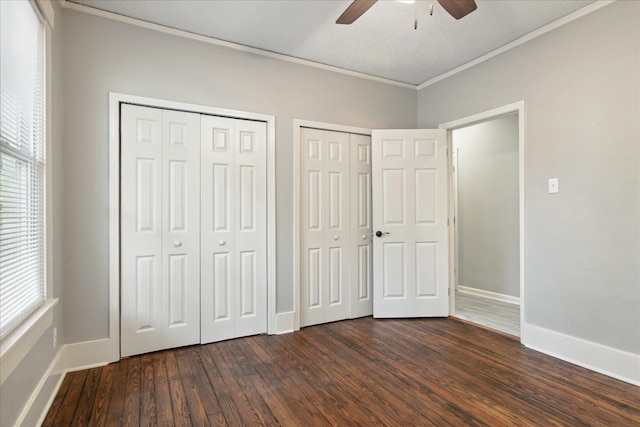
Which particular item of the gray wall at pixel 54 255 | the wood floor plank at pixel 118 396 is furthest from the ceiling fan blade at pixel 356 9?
the wood floor plank at pixel 118 396

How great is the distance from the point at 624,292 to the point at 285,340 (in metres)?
2.61


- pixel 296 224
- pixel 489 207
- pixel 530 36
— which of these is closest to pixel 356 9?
pixel 530 36

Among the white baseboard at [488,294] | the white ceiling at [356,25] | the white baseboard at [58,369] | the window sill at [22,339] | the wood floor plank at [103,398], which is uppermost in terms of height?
the white ceiling at [356,25]

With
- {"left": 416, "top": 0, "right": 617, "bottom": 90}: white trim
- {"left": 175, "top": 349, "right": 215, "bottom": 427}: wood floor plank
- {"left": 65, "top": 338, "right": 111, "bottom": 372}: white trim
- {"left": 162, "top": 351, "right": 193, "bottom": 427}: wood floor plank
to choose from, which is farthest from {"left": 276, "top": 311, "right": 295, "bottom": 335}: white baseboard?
{"left": 416, "top": 0, "right": 617, "bottom": 90}: white trim

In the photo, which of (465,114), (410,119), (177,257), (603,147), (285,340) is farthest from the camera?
(410,119)

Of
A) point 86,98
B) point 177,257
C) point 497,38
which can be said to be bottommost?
point 177,257

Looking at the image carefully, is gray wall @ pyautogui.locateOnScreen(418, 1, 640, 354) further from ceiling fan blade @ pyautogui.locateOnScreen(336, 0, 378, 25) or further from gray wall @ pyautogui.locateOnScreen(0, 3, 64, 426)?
gray wall @ pyautogui.locateOnScreen(0, 3, 64, 426)

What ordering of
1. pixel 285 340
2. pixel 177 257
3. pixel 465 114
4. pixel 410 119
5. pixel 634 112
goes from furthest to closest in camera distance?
pixel 410 119
pixel 465 114
pixel 285 340
pixel 177 257
pixel 634 112

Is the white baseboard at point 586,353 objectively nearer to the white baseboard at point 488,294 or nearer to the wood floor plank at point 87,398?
the white baseboard at point 488,294

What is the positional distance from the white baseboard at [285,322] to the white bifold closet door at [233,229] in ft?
0.45

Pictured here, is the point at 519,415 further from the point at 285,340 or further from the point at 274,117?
the point at 274,117

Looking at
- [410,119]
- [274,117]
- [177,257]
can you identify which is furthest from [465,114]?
[177,257]

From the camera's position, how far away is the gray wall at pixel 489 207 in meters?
4.41

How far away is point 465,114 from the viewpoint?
356cm
